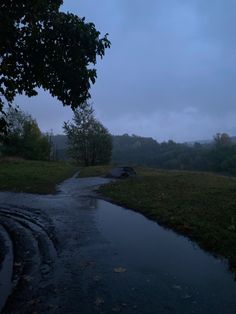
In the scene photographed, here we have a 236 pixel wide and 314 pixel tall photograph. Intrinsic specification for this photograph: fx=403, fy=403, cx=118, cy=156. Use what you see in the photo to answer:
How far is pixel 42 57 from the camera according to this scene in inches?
368

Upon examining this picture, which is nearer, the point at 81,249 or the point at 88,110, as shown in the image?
the point at 81,249

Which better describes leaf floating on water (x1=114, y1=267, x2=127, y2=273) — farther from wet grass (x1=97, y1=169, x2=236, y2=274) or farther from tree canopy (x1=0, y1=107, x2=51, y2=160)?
tree canopy (x1=0, y1=107, x2=51, y2=160)

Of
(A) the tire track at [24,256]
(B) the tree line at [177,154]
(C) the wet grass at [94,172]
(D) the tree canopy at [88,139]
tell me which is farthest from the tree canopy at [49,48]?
(B) the tree line at [177,154]

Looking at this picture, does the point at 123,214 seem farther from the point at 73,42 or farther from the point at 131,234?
the point at 73,42

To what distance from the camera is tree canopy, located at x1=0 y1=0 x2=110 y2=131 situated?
8.77 meters

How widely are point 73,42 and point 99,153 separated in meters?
46.0

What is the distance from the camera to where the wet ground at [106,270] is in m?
5.73

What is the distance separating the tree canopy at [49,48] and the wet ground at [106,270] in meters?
3.12

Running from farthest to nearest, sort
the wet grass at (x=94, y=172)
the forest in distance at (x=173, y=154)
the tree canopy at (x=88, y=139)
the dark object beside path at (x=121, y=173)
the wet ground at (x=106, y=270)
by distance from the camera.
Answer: the forest in distance at (x=173, y=154), the tree canopy at (x=88, y=139), the wet grass at (x=94, y=172), the dark object beside path at (x=121, y=173), the wet ground at (x=106, y=270)

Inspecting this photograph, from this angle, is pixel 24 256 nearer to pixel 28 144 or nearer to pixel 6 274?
pixel 6 274

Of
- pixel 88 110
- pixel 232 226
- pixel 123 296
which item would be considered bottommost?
pixel 123 296

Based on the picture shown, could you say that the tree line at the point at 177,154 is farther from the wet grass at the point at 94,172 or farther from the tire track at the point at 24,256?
the tire track at the point at 24,256

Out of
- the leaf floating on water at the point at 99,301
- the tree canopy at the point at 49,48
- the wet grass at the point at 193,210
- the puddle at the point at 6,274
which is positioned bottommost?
the puddle at the point at 6,274

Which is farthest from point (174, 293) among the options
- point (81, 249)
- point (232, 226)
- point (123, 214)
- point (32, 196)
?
point (32, 196)
